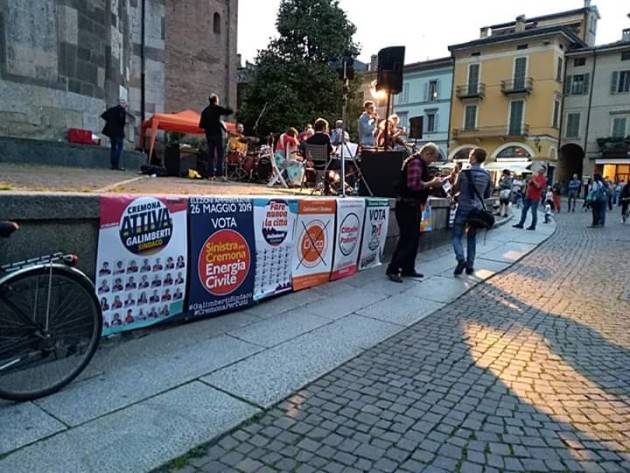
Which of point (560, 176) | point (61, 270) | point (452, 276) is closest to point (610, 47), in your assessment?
point (560, 176)

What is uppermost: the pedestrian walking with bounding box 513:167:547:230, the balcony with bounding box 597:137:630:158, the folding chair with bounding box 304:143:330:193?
the balcony with bounding box 597:137:630:158

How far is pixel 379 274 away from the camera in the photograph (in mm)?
7066

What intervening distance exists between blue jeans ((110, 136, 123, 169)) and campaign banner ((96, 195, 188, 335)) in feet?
23.1

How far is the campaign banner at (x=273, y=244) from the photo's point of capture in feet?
16.5

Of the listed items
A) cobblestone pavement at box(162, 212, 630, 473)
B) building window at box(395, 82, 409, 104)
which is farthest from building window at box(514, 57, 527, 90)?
cobblestone pavement at box(162, 212, 630, 473)

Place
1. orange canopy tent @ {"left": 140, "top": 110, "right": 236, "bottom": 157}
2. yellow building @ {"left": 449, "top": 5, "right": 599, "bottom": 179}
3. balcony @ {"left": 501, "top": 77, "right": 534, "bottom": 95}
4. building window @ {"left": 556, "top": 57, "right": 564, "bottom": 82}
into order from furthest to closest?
balcony @ {"left": 501, "top": 77, "right": 534, "bottom": 95}, building window @ {"left": 556, "top": 57, "right": 564, "bottom": 82}, yellow building @ {"left": 449, "top": 5, "right": 599, "bottom": 179}, orange canopy tent @ {"left": 140, "top": 110, "right": 236, "bottom": 157}

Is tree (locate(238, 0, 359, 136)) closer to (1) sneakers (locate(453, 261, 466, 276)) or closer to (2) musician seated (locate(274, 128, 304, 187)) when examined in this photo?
(2) musician seated (locate(274, 128, 304, 187))

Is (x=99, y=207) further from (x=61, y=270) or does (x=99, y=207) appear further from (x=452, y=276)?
(x=452, y=276)

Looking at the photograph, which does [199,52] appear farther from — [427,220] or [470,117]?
[470,117]

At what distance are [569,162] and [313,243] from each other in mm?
44674

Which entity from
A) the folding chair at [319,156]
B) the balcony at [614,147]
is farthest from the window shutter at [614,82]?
Answer: the folding chair at [319,156]

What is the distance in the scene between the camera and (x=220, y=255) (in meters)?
4.55

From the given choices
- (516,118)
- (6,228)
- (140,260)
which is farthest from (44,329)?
(516,118)

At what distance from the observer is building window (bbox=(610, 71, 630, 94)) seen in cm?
3847
